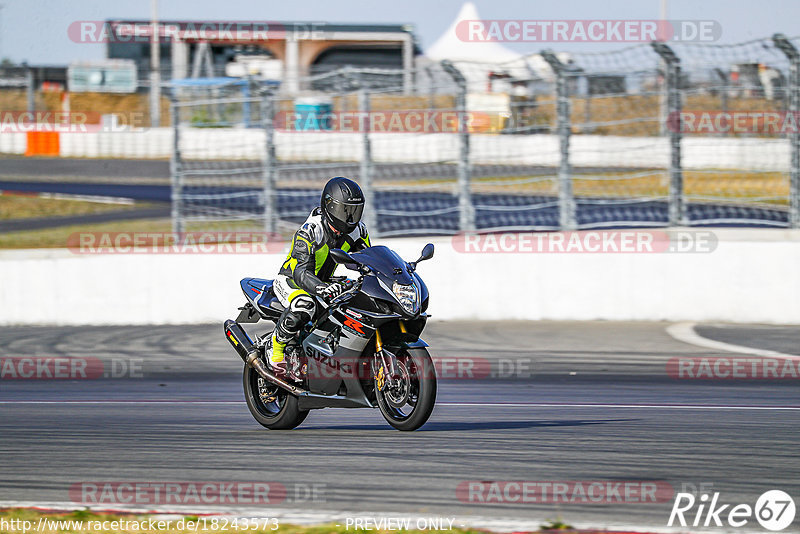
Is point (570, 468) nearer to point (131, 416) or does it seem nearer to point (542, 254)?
point (131, 416)

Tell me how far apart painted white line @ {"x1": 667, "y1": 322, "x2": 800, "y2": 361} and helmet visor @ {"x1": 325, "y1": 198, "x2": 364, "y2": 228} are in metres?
5.35

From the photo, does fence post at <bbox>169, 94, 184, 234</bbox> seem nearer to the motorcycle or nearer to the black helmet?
the motorcycle

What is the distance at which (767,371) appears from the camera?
414 inches

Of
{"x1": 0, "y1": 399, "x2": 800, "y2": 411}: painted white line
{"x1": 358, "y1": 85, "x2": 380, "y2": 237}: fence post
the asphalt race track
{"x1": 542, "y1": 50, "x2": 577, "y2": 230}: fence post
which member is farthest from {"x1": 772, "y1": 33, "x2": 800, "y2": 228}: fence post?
{"x1": 0, "y1": 399, "x2": 800, "y2": 411}: painted white line

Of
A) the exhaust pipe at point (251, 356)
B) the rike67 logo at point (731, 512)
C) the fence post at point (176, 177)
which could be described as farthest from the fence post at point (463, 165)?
the rike67 logo at point (731, 512)

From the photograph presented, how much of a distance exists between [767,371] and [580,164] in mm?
4457

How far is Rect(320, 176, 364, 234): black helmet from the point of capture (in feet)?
23.6

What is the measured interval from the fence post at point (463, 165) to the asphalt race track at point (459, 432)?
5.61 ft

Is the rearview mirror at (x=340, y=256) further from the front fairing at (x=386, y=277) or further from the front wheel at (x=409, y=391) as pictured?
the front wheel at (x=409, y=391)

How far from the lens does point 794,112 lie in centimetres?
1298

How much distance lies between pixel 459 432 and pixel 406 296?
1.12 m

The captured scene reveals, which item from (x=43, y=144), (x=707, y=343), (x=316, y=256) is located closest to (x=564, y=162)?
(x=707, y=343)

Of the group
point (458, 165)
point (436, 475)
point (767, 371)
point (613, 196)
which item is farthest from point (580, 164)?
point (436, 475)

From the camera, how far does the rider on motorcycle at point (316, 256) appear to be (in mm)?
7199
